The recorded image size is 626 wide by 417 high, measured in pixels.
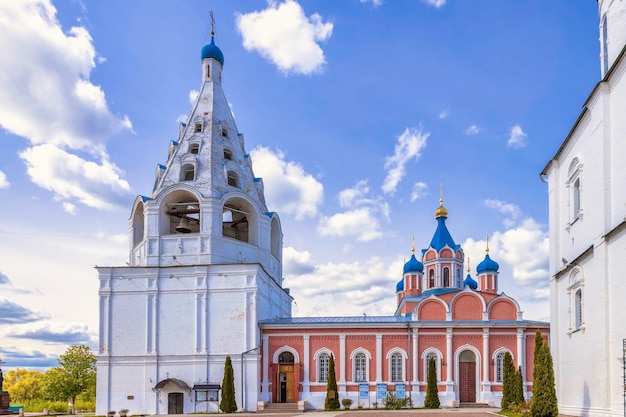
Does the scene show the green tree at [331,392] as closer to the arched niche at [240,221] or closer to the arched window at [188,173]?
the arched niche at [240,221]

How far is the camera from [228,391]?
92.9ft

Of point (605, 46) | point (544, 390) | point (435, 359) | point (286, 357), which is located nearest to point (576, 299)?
point (544, 390)

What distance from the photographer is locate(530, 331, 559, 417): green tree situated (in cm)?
1653

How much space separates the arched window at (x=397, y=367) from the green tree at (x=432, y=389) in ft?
5.63

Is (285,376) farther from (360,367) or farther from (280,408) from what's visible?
(360,367)

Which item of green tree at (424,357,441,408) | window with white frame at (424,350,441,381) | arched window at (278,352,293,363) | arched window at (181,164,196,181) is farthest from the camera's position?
arched window at (181,164,196,181)

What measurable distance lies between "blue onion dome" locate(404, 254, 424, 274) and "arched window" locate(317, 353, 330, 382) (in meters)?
11.1

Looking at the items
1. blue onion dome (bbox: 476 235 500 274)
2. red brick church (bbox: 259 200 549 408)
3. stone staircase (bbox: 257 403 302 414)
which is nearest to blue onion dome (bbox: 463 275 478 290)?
blue onion dome (bbox: 476 235 500 274)

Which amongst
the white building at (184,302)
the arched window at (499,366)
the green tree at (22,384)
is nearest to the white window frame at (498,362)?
the arched window at (499,366)

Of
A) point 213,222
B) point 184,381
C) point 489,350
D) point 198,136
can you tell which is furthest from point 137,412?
point 489,350

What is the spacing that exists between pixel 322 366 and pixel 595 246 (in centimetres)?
1868

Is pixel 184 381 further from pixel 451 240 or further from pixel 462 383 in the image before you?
pixel 451 240

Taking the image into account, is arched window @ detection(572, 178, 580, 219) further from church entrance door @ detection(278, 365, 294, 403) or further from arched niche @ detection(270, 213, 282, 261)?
arched niche @ detection(270, 213, 282, 261)

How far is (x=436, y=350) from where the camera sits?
31516 millimetres
